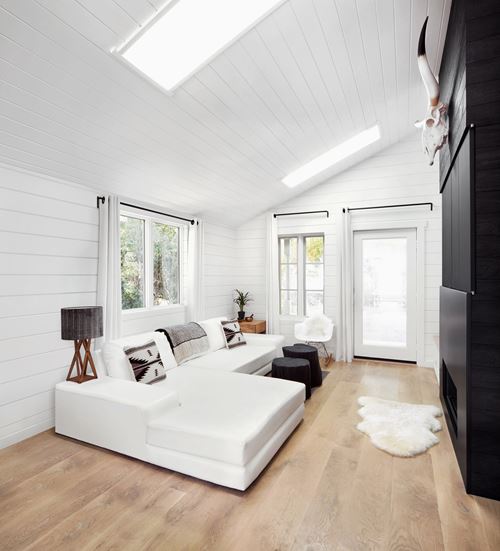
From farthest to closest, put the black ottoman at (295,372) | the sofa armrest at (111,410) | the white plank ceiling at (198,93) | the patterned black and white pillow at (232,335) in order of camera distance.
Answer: the patterned black and white pillow at (232,335), the black ottoman at (295,372), the sofa armrest at (111,410), the white plank ceiling at (198,93)

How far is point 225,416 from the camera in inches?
93.4

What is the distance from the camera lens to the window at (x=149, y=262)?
3.98 meters

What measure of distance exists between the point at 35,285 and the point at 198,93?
1.96 m

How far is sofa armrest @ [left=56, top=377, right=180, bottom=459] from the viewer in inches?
94.5

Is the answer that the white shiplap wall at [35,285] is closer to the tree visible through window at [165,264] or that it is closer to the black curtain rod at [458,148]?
the tree visible through window at [165,264]

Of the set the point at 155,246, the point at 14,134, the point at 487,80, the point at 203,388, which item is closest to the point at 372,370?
the point at 203,388

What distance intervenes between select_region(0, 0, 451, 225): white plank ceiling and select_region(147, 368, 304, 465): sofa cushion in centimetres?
206

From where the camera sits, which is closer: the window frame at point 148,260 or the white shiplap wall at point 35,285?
the white shiplap wall at point 35,285

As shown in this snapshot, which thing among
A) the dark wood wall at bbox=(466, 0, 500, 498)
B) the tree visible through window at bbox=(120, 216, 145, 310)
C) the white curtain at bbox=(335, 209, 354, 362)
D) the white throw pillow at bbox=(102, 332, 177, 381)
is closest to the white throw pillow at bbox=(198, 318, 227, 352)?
the tree visible through window at bbox=(120, 216, 145, 310)

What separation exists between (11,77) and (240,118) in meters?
1.76

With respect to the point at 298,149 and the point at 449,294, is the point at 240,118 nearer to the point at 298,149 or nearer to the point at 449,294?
the point at 298,149

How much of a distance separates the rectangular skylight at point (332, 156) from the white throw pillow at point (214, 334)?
7.07 feet

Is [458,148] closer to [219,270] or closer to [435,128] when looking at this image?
[435,128]

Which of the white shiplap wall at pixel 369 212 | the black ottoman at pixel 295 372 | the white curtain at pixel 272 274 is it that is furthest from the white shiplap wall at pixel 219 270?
the black ottoman at pixel 295 372
